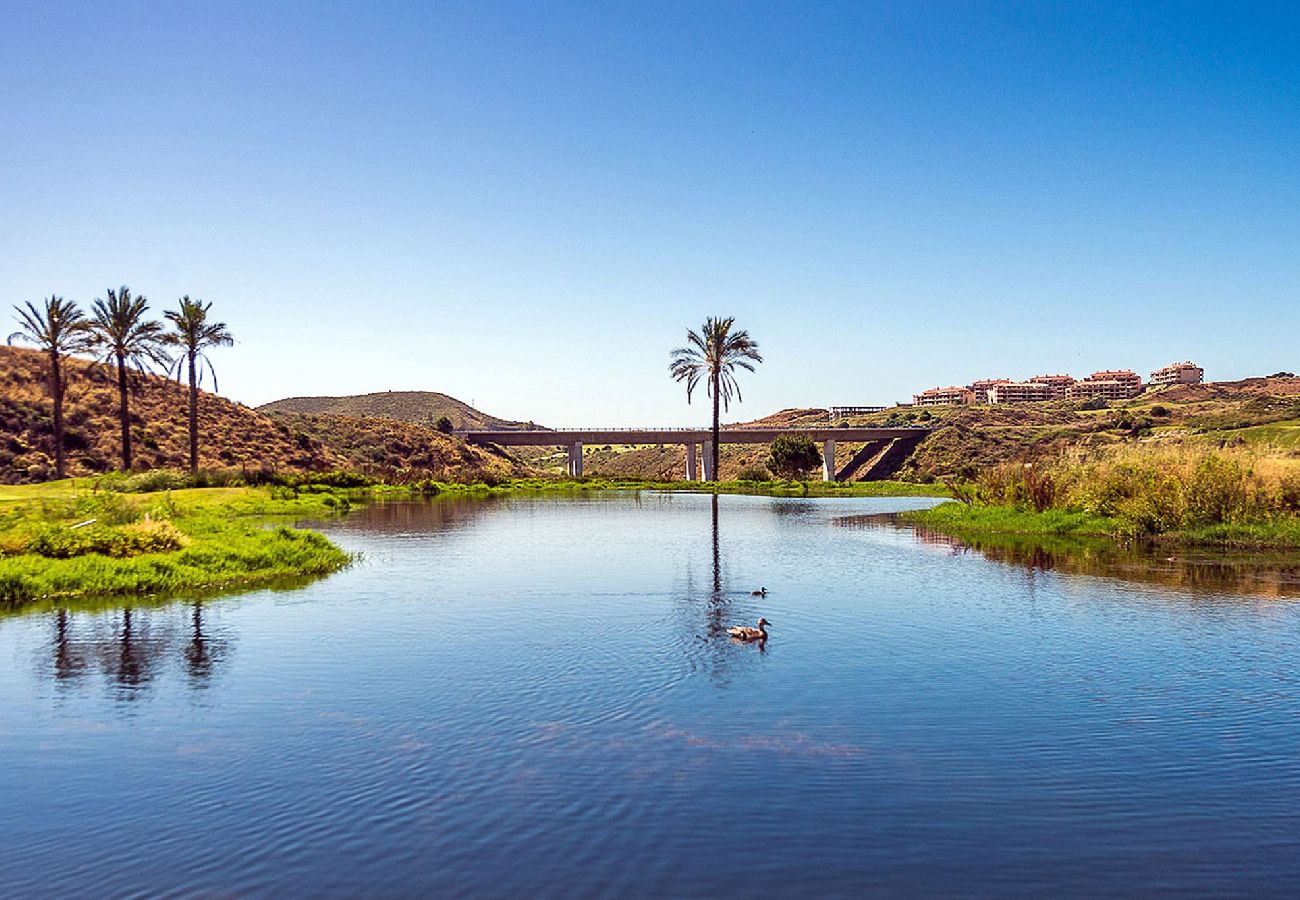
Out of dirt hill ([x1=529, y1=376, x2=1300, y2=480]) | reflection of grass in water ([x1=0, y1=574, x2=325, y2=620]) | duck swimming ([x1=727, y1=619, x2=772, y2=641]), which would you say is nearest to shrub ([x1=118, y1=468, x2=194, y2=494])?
reflection of grass in water ([x1=0, y1=574, x2=325, y2=620])

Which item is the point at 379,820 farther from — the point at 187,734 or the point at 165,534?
the point at 165,534

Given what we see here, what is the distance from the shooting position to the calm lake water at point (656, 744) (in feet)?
31.4

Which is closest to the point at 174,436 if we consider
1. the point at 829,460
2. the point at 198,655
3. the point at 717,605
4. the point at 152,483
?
the point at 152,483

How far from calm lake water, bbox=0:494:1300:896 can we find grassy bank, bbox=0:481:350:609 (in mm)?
2728

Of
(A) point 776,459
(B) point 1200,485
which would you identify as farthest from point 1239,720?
(A) point 776,459

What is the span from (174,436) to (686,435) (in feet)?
188

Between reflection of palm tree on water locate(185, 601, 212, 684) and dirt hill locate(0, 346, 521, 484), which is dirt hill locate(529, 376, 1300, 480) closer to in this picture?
dirt hill locate(0, 346, 521, 484)

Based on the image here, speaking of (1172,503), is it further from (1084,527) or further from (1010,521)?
(1010,521)

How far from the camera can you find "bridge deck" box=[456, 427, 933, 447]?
120562mm

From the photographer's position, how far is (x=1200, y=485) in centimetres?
3800

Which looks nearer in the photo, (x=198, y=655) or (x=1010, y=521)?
(x=198, y=655)

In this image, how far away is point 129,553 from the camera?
28.0m

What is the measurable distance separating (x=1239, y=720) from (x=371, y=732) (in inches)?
495

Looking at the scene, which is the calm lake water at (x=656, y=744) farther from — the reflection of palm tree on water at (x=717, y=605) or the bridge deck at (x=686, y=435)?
the bridge deck at (x=686, y=435)
